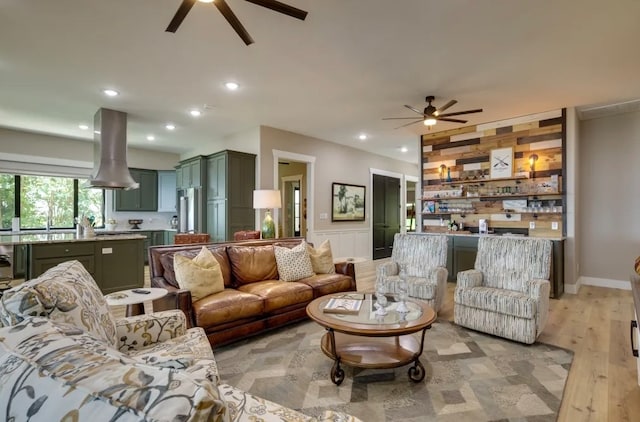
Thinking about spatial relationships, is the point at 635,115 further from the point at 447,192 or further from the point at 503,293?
the point at 503,293

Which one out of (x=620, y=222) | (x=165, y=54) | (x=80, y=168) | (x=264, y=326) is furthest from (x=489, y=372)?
(x=80, y=168)

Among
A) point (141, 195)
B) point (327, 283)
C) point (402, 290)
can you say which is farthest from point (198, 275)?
point (141, 195)

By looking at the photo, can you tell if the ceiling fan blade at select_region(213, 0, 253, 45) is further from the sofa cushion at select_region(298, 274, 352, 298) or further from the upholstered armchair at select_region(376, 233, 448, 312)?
the upholstered armchair at select_region(376, 233, 448, 312)

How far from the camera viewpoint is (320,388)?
220cm

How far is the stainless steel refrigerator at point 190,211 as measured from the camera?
612cm

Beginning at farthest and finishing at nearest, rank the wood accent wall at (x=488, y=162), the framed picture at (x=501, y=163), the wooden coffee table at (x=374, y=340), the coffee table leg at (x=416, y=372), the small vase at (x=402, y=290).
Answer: the framed picture at (x=501, y=163) → the wood accent wall at (x=488, y=162) → the small vase at (x=402, y=290) → the coffee table leg at (x=416, y=372) → the wooden coffee table at (x=374, y=340)

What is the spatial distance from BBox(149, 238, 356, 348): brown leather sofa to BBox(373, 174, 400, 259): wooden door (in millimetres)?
4295

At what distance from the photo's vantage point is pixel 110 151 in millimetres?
4883

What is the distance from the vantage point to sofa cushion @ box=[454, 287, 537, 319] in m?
2.83

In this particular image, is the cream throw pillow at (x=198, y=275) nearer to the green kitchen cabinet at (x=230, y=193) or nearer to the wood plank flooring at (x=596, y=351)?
the wood plank flooring at (x=596, y=351)

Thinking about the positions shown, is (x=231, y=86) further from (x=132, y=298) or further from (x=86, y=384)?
(x=86, y=384)

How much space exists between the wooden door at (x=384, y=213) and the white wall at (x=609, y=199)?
403cm

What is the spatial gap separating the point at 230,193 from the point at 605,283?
618 centimetres

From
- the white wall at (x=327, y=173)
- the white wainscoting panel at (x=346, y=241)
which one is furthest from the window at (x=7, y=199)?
the white wainscoting panel at (x=346, y=241)
